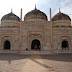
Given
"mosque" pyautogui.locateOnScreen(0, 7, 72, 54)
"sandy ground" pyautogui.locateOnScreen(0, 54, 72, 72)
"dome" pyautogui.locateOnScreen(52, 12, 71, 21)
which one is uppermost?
"dome" pyautogui.locateOnScreen(52, 12, 71, 21)

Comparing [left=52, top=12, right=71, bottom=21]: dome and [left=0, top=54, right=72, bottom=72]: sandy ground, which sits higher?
[left=52, top=12, right=71, bottom=21]: dome

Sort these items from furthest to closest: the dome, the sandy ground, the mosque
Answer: the dome → the mosque → the sandy ground

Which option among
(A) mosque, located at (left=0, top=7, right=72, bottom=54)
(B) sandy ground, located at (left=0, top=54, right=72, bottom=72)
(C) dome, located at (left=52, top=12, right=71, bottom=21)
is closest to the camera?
(B) sandy ground, located at (left=0, top=54, right=72, bottom=72)

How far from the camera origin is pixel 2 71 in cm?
472

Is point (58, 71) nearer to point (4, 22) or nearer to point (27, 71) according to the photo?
point (27, 71)

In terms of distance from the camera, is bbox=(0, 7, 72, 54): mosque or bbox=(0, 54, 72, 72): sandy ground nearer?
bbox=(0, 54, 72, 72): sandy ground

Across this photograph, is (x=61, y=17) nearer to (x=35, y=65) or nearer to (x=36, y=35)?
(x=36, y=35)

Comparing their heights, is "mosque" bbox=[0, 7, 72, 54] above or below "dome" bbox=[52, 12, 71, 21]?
below

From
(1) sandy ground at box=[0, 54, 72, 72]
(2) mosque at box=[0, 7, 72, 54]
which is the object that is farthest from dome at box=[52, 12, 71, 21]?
(1) sandy ground at box=[0, 54, 72, 72]

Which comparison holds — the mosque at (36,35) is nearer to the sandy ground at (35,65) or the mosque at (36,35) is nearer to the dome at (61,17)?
the dome at (61,17)

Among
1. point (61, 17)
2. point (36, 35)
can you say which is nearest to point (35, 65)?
point (36, 35)

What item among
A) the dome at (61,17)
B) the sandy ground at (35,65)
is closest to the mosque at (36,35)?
the dome at (61,17)

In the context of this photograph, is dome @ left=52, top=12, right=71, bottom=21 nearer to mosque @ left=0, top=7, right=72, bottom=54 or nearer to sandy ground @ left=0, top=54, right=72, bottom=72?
mosque @ left=0, top=7, right=72, bottom=54

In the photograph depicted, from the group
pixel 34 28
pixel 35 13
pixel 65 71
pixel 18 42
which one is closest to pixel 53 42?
pixel 34 28
